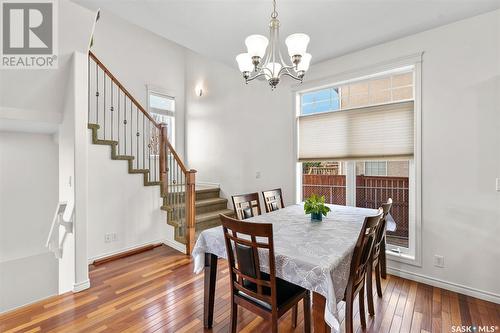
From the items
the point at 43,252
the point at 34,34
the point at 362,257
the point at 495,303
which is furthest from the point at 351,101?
the point at 43,252

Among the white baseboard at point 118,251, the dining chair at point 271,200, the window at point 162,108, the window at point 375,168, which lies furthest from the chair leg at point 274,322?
the window at point 162,108

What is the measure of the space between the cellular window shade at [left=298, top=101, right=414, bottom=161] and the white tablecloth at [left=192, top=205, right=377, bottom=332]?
110 centimetres

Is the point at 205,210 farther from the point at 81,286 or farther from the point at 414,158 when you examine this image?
the point at 414,158

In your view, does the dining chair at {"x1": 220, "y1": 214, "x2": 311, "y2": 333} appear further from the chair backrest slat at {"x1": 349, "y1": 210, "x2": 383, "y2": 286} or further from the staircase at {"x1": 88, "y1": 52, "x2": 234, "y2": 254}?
the staircase at {"x1": 88, "y1": 52, "x2": 234, "y2": 254}

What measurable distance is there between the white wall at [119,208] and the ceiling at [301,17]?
2001 millimetres

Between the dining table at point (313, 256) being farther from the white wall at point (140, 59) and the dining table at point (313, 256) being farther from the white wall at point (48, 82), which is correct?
the white wall at point (140, 59)

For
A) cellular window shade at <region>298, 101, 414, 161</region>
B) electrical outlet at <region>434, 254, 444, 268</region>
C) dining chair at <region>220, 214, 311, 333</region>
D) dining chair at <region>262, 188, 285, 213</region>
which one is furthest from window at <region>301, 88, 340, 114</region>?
dining chair at <region>220, 214, 311, 333</region>

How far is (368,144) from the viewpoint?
3.14m

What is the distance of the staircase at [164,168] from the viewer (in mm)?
3631

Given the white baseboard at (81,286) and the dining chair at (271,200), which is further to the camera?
the dining chair at (271,200)

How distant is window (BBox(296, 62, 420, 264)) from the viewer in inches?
116

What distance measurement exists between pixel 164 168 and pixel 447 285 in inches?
162

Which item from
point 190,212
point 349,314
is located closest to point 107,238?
point 190,212

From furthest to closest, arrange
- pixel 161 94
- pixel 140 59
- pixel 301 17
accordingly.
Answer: pixel 161 94 < pixel 140 59 < pixel 301 17
